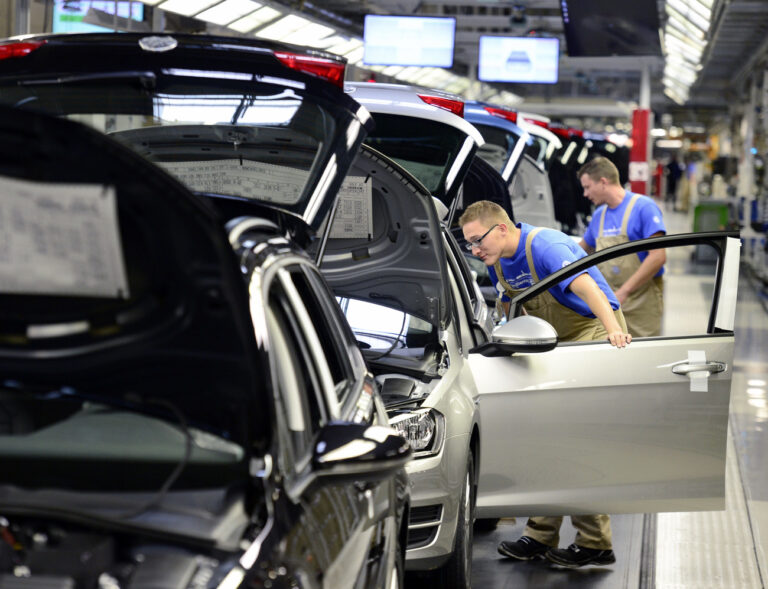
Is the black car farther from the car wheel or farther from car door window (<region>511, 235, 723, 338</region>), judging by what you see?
car door window (<region>511, 235, 723, 338</region>)

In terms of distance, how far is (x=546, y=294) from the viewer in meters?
5.77

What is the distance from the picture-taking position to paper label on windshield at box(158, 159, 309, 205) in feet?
12.2

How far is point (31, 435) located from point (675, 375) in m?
3.23

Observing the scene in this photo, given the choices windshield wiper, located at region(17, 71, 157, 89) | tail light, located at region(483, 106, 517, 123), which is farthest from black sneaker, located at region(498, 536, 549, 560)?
tail light, located at region(483, 106, 517, 123)

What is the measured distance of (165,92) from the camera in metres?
3.76

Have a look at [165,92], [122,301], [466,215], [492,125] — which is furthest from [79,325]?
[492,125]

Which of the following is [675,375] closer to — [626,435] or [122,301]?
[626,435]

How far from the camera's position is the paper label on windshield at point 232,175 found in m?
3.71

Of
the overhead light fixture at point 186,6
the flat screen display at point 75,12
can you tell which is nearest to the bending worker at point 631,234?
the flat screen display at point 75,12

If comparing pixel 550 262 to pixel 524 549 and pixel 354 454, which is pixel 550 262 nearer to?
pixel 524 549

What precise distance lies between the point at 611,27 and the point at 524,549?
40.5 ft

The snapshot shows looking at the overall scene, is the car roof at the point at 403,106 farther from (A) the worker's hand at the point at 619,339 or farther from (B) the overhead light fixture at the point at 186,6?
(B) the overhead light fixture at the point at 186,6

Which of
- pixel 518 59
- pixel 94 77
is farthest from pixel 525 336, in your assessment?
pixel 518 59

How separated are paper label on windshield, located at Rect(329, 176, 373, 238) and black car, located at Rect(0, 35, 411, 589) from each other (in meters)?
2.52
